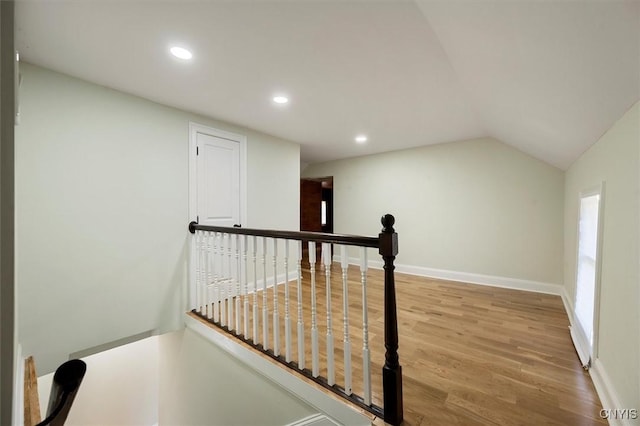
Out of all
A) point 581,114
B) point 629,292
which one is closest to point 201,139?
point 581,114

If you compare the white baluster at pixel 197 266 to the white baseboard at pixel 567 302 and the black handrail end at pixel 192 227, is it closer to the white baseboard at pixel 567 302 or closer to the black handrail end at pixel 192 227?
the black handrail end at pixel 192 227

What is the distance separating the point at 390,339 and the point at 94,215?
260 cm

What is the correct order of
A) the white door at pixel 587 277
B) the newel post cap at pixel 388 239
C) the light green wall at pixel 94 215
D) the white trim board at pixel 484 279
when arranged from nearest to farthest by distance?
the newel post cap at pixel 388 239 < the white door at pixel 587 277 < the light green wall at pixel 94 215 < the white trim board at pixel 484 279

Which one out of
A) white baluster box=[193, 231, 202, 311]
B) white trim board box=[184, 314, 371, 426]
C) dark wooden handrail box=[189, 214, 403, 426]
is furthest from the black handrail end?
dark wooden handrail box=[189, 214, 403, 426]

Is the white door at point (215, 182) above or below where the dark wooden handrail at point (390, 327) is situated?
above

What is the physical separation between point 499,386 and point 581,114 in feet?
6.08

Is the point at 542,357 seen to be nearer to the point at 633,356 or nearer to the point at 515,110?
the point at 633,356

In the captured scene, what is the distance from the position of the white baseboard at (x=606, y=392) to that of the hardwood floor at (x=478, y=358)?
0.17 ft

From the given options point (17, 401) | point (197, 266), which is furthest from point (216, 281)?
point (17, 401)

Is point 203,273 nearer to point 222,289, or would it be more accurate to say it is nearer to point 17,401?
point 222,289

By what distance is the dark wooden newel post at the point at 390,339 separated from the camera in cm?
129

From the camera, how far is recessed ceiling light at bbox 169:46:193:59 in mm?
1737

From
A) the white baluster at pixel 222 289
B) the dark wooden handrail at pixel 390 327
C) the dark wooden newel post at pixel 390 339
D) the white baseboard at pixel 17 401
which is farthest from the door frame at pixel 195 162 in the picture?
the dark wooden newel post at pixel 390 339

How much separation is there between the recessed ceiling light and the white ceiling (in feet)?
0.17
